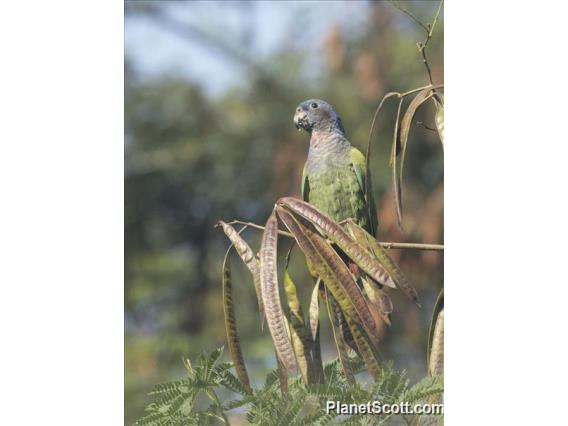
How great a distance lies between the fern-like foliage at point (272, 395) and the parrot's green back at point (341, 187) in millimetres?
439

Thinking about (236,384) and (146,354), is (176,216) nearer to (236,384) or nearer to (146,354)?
(146,354)

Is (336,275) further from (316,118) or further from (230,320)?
(316,118)

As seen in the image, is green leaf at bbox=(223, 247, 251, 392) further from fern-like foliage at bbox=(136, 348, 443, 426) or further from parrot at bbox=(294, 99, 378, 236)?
parrot at bbox=(294, 99, 378, 236)

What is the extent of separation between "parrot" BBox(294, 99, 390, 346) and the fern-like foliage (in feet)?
1.14

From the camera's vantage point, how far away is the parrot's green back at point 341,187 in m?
2.15

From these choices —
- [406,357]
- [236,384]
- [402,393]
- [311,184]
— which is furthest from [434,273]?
[236,384]

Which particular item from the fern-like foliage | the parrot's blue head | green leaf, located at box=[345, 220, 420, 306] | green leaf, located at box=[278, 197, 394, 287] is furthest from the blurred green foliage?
green leaf, located at box=[278, 197, 394, 287]

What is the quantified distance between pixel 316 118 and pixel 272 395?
28.5 inches

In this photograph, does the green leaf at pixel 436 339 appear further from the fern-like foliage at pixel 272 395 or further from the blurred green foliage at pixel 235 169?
the blurred green foliage at pixel 235 169

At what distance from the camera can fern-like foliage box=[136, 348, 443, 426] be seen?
5.93 feet

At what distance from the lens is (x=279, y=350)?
5.06ft

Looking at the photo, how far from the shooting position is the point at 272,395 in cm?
183

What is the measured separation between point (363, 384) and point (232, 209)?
60.4 inches

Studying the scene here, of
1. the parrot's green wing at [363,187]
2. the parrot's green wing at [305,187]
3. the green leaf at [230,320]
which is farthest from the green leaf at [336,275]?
the parrot's green wing at [305,187]
